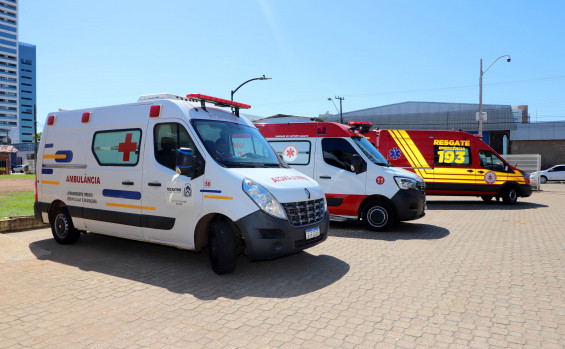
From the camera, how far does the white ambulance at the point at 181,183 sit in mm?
4988

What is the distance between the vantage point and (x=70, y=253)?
21.4ft

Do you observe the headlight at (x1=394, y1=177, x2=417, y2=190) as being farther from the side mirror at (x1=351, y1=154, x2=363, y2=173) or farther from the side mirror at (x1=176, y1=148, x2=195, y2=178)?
the side mirror at (x1=176, y1=148, x2=195, y2=178)

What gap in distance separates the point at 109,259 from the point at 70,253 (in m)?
0.87

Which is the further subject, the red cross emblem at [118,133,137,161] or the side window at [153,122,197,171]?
the red cross emblem at [118,133,137,161]

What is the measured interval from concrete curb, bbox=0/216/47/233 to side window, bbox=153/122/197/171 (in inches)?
175

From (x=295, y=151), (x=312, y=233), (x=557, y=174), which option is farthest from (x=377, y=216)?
(x=557, y=174)

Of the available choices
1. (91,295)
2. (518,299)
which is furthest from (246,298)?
(518,299)

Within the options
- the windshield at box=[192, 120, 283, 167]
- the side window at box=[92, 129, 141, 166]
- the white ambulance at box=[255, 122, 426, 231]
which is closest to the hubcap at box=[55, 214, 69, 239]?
the side window at box=[92, 129, 141, 166]

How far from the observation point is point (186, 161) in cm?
509

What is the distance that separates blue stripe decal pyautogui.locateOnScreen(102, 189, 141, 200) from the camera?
5.89 meters

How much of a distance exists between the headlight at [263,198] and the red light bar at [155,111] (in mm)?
1837

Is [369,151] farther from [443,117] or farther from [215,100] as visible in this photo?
[443,117]

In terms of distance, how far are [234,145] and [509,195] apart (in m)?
12.4

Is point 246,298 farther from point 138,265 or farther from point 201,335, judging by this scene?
point 138,265
